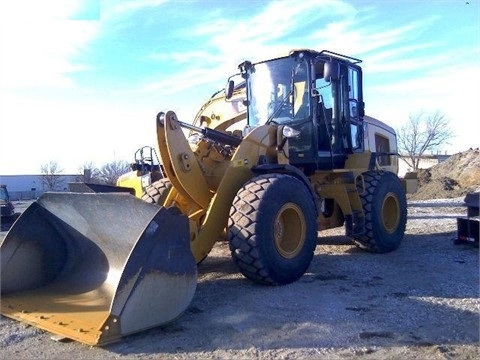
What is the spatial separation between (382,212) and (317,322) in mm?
3961

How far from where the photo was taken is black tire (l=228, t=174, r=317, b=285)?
17.6 ft

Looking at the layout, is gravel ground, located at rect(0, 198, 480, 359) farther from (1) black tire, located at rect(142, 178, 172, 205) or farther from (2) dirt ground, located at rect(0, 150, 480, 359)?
(1) black tire, located at rect(142, 178, 172, 205)

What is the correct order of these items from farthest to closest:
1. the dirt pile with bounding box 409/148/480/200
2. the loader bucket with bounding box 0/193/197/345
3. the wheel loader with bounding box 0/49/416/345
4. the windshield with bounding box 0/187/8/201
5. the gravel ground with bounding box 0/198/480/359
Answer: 1. the dirt pile with bounding box 409/148/480/200
2. the windshield with bounding box 0/187/8/201
3. the wheel loader with bounding box 0/49/416/345
4. the loader bucket with bounding box 0/193/197/345
5. the gravel ground with bounding box 0/198/480/359

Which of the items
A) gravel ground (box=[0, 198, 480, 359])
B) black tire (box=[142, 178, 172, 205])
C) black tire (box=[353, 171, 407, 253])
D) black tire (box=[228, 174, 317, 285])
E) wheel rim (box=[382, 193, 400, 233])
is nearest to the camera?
gravel ground (box=[0, 198, 480, 359])

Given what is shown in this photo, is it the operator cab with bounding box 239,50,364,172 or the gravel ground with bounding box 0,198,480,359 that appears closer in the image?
the gravel ground with bounding box 0,198,480,359

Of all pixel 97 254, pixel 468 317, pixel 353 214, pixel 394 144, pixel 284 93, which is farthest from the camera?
pixel 394 144

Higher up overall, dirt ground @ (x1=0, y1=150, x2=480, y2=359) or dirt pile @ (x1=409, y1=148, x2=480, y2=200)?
dirt pile @ (x1=409, y1=148, x2=480, y2=200)

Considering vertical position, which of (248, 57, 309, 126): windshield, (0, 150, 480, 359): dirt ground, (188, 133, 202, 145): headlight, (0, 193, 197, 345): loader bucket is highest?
(248, 57, 309, 126): windshield

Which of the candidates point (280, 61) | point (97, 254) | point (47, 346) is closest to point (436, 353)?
point (47, 346)

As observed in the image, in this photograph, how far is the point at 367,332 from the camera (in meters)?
4.34

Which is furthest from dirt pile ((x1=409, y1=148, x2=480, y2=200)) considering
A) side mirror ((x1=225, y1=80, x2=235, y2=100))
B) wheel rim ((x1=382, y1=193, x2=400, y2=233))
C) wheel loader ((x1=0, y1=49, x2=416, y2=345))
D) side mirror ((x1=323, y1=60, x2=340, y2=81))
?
side mirror ((x1=323, y1=60, x2=340, y2=81))

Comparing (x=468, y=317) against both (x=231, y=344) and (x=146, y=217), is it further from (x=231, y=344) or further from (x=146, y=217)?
(x=146, y=217)

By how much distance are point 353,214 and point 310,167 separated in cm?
102

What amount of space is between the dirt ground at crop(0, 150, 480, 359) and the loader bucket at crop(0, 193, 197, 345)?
0.18 meters
